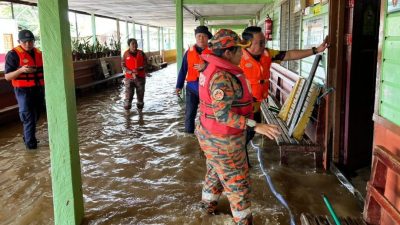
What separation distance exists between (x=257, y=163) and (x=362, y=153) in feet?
4.16

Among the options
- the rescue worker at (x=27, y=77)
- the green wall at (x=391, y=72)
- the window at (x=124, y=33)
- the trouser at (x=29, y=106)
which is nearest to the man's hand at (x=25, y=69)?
the rescue worker at (x=27, y=77)

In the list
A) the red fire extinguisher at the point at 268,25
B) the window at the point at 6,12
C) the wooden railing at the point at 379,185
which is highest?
the window at the point at 6,12

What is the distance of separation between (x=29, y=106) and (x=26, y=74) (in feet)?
1.56

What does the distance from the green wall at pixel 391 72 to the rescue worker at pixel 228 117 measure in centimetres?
96

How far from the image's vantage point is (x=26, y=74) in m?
5.16

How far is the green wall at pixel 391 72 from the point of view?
8.25 ft

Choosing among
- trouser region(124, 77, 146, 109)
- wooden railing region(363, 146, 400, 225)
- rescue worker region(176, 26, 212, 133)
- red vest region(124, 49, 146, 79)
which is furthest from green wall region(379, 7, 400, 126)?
trouser region(124, 77, 146, 109)

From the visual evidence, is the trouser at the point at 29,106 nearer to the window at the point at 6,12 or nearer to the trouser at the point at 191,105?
the trouser at the point at 191,105

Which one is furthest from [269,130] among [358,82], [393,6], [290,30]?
[290,30]

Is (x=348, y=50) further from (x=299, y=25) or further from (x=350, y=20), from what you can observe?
(x=299, y=25)

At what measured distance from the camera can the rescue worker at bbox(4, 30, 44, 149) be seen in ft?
16.5

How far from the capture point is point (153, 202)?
11.7 ft

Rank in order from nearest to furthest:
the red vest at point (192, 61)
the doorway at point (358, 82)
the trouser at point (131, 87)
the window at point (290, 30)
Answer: the doorway at point (358, 82) → the red vest at point (192, 61) → the window at point (290, 30) → the trouser at point (131, 87)

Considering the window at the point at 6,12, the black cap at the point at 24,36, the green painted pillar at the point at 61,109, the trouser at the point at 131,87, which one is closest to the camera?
the green painted pillar at the point at 61,109
